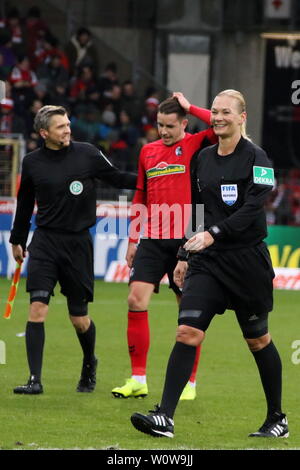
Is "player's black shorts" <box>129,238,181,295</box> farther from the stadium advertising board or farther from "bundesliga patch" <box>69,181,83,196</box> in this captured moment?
the stadium advertising board

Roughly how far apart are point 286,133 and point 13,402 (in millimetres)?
20579

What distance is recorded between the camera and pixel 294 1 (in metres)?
28.2

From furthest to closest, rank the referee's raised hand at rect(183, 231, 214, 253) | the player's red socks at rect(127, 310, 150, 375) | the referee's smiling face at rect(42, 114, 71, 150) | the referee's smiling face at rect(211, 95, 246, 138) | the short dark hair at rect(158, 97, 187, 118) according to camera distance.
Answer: the player's red socks at rect(127, 310, 150, 375) → the referee's smiling face at rect(42, 114, 71, 150) → the short dark hair at rect(158, 97, 187, 118) → the referee's smiling face at rect(211, 95, 246, 138) → the referee's raised hand at rect(183, 231, 214, 253)

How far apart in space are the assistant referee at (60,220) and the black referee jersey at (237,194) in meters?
2.08

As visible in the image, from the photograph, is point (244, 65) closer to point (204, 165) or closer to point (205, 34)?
point (205, 34)

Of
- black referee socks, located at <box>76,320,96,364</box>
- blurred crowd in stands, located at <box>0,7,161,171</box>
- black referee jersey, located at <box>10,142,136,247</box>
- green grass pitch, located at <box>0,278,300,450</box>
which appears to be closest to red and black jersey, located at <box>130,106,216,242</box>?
black referee jersey, located at <box>10,142,136,247</box>

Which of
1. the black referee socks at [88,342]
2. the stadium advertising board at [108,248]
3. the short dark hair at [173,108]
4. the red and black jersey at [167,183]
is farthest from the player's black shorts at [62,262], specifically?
the stadium advertising board at [108,248]

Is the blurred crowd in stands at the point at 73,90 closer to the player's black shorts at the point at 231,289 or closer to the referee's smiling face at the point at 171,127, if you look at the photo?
the referee's smiling face at the point at 171,127

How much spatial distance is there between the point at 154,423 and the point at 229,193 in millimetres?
1497

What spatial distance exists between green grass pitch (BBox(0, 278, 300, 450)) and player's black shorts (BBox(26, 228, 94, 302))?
0.83 m

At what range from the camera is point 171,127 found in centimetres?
948

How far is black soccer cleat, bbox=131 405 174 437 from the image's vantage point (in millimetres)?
7480

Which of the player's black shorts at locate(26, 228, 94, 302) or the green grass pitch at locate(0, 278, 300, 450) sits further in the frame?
the player's black shorts at locate(26, 228, 94, 302)

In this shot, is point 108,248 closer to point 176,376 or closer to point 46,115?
point 46,115
